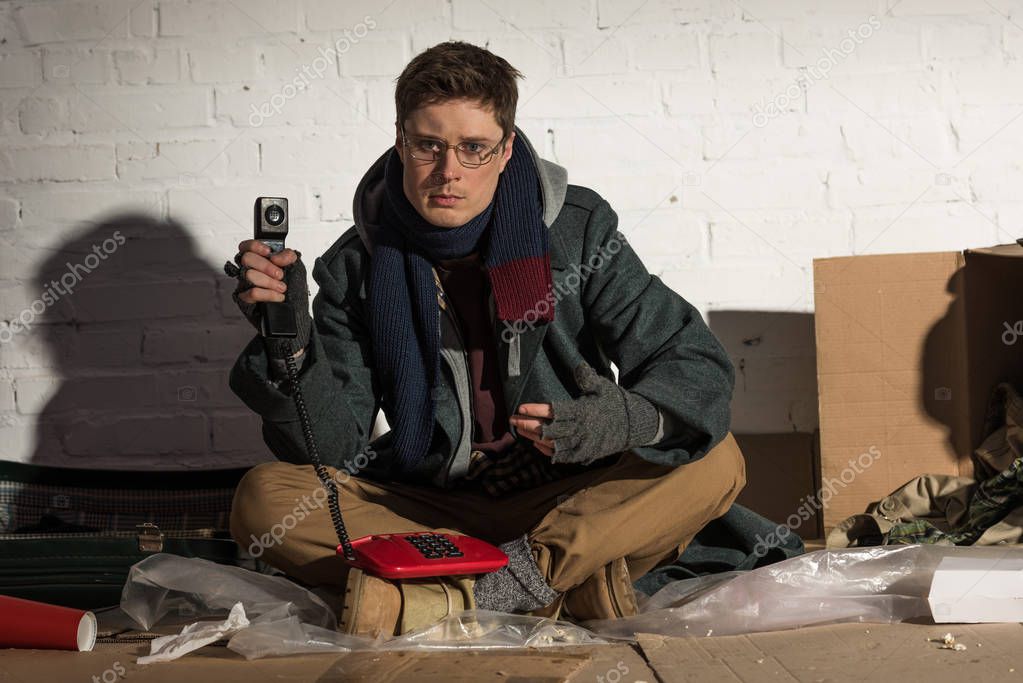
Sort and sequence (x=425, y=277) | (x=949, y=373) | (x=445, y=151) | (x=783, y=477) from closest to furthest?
(x=445, y=151) → (x=425, y=277) → (x=949, y=373) → (x=783, y=477)

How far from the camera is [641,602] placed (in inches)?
72.3

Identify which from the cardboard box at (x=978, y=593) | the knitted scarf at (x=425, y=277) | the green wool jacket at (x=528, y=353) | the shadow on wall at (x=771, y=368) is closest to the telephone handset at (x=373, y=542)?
the green wool jacket at (x=528, y=353)

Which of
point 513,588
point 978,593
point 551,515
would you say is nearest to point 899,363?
point 978,593

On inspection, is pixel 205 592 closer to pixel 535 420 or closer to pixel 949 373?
pixel 535 420

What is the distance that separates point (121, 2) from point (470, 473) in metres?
1.42

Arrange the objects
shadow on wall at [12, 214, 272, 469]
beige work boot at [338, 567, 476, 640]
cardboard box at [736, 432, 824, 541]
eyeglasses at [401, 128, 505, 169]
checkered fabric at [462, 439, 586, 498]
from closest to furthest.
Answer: beige work boot at [338, 567, 476, 640], eyeglasses at [401, 128, 505, 169], checkered fabric at [462, 439, 586, 498], cardboard box at [736, 432, 824, 541], shadow on wall at [12, 214, 272, 469]

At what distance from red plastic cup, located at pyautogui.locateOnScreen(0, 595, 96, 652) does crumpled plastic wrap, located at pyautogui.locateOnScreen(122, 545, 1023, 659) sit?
119 millimetres

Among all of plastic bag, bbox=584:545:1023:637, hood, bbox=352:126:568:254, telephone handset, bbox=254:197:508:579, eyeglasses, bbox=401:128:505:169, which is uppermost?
eyeglasses, bbox=401:128:505:169

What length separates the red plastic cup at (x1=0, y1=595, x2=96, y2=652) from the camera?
1.66 meters

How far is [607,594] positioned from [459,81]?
33.1 inches

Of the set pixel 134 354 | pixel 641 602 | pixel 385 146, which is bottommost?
pixel 641 602

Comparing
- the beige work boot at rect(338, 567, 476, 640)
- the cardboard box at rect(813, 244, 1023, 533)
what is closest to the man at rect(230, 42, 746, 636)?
the beige work boot at rect(338, 567, 476, 640)

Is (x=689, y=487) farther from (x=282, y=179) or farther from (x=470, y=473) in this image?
(x=282, y=179)

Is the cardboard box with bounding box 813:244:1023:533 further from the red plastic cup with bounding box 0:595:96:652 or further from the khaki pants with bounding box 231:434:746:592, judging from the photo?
the red plastic cup with bounding box 0:595:96:652
